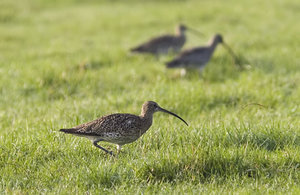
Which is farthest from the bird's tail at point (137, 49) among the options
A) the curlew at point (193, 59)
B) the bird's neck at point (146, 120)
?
the bird's neck at point (146, 120)

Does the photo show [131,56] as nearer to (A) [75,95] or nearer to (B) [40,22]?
(A) [75,95]

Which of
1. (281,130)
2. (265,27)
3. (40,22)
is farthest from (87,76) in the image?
(40,22)

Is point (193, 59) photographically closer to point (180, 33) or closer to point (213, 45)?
point (213, 45)

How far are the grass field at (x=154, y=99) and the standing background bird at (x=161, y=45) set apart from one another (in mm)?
397

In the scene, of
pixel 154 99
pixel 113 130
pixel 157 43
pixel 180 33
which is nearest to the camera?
pixel 113 130

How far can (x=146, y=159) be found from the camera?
570cm

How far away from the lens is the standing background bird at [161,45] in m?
14.0

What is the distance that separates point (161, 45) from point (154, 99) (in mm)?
5721

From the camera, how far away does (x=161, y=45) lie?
14422 mm

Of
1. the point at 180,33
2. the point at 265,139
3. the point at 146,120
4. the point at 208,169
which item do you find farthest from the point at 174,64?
the point at 208,169

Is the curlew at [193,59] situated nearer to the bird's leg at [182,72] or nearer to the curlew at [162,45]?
the bird's leg at [182,72]

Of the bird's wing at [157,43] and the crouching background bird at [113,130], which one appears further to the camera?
the bird's wing at [157,43]

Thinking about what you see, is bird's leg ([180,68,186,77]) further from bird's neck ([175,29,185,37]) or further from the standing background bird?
bird's neck ([175,29,185,37])

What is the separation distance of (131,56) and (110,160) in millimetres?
8344
